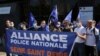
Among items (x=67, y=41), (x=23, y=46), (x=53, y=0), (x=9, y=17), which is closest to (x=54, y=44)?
(x=67, y=41)

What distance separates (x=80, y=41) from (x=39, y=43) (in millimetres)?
1429

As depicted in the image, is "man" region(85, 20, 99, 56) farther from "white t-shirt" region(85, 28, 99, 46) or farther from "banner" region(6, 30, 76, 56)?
"banner" region(6, 30, 76, 56)

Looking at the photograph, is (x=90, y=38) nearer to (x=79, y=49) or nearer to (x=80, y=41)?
(x=80, y=41)

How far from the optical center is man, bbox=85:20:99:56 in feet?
Result: 33.3

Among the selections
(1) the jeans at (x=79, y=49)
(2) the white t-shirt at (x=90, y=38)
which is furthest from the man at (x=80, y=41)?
(2) the white t-shirt at (x=90, y=38)

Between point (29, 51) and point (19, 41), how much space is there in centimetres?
53

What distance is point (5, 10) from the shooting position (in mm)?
18859

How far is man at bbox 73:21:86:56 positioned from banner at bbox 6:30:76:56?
157 millimetres

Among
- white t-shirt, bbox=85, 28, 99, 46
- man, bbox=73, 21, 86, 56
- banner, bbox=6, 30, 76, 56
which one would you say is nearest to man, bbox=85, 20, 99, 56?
white t-shirt, bbox=85, 28, 99, 46

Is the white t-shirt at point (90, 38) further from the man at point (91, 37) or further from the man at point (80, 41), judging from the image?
the man at point (80, 41)

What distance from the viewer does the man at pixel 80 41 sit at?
34.0 ft

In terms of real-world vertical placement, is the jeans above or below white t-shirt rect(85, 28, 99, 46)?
below

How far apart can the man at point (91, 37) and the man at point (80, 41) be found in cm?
13

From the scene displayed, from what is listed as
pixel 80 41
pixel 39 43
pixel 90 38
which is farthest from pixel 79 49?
pixel 39 43
